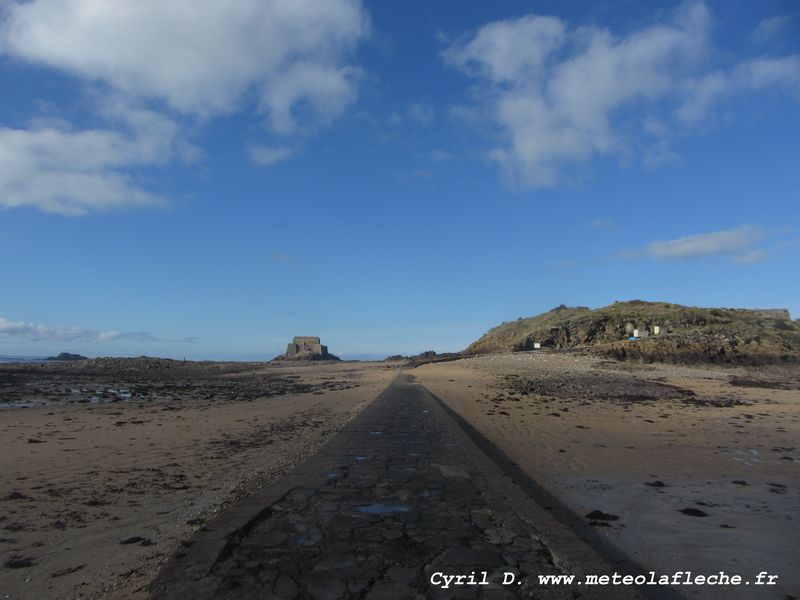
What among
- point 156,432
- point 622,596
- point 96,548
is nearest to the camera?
point 622,596

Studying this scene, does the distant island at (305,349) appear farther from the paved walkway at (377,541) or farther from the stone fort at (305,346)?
the paved walkway at (377,541)

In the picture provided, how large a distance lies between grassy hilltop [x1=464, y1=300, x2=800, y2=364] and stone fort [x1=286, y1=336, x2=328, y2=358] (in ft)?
190

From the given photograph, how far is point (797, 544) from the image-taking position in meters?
4.82

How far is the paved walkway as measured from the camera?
10.9ft

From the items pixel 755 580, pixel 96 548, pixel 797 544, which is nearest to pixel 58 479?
pixel 96 548

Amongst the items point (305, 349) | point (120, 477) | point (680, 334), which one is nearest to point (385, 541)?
point (120, 477)

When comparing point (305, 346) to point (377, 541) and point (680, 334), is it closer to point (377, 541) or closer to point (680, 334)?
point (680, 334)

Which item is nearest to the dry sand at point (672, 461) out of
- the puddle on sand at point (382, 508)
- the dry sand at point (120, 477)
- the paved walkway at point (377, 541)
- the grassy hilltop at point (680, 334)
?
the paved walkway at point (377, 541)

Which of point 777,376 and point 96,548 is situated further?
point 777,376

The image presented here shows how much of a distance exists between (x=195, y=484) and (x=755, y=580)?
21.6 feet

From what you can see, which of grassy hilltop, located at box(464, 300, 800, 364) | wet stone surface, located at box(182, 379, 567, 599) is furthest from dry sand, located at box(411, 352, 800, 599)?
grassy hilltop, located at box(464, 300, 800, 364)

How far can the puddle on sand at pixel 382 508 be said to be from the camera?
494 cm

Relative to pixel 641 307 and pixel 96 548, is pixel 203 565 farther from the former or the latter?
pixel 641 307

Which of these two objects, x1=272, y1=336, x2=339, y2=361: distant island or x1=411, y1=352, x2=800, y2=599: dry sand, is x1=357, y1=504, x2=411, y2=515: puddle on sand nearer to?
x1=411, y1=352, x2=800, y2=599: dry sand
